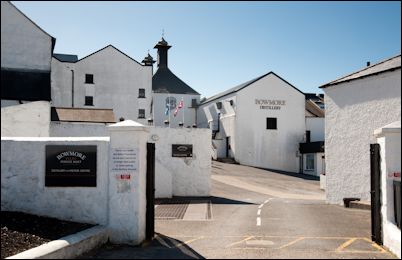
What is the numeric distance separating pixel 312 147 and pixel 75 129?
29.1 metres

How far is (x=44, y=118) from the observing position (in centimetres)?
1270

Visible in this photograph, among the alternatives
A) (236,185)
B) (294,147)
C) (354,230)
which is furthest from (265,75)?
(354,230)

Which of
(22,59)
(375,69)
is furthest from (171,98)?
(22,59)

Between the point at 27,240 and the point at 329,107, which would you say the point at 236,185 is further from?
the point at 27,240

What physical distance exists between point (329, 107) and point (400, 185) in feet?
41.7

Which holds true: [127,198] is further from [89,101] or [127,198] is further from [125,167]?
[89,101]

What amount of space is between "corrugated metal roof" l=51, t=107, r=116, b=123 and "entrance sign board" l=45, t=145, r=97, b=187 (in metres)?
12.4

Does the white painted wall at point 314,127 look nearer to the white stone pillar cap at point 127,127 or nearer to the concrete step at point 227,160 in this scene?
the concrete step at point 227,160

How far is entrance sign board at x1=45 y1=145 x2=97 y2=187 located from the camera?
10.3 meters

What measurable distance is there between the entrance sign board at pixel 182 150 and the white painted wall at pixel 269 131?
73.2ft

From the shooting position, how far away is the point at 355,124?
63.8 ft

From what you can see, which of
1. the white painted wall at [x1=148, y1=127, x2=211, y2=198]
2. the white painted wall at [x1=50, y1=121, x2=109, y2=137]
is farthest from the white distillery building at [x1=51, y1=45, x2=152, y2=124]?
the white painted wall at [x1=50, y1=121, x2=109, y2=137]

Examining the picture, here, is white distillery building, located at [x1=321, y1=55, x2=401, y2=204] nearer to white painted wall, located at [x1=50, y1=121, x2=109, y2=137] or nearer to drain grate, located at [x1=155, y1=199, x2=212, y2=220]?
drain grate, located at [x1=155, y1=199, x2=212, y2=220]

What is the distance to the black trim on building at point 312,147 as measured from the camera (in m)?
41.1
